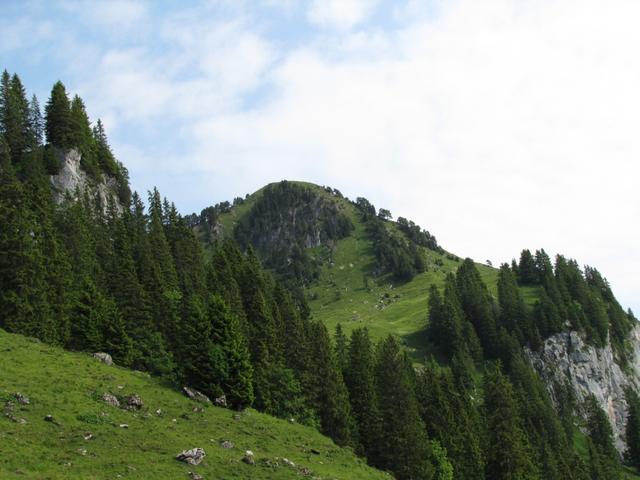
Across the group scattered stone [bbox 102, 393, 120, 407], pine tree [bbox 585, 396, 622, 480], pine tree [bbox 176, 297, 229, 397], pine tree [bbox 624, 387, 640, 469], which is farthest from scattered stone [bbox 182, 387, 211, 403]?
pine tree [bbox 624, 387, 640, 469]

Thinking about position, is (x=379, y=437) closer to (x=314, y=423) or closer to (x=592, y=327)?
(x=314, y=423)

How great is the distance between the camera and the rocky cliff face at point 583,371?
6619 inches

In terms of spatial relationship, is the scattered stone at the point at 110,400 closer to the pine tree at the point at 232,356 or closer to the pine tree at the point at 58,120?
the pine tree at the point at 232,356

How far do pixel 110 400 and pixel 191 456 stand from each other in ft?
33.8

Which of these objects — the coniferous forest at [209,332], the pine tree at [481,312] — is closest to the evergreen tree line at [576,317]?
the pine tree at [481,312]

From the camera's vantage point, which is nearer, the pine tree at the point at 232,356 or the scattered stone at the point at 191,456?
the scattered stone at the point at 191,456

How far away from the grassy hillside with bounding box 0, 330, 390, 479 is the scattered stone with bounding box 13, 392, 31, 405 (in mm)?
405

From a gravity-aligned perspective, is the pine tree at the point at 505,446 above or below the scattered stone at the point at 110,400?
below

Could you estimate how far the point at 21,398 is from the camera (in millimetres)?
37000

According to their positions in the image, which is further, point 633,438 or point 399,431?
point 633,438

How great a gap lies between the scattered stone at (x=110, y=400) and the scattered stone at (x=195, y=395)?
33.0 feet

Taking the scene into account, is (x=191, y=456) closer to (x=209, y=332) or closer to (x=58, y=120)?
(x=209, y=332)

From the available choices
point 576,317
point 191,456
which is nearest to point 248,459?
point 191,456

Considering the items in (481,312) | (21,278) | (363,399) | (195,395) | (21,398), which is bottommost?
(363,399)
